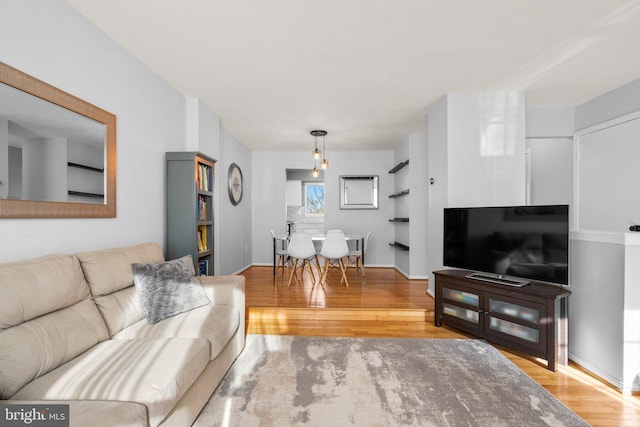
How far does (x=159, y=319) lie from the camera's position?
87.3 inches

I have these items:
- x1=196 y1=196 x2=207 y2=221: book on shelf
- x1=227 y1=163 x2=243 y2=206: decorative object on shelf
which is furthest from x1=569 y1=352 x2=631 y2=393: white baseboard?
x1=227 y1=163 x2=243 y2=206: decorative object on shelf

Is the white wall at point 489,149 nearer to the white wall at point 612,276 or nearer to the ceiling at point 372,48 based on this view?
the ceiling at point 372,48

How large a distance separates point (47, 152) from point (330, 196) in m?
5.12

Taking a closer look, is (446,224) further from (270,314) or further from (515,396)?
(270,314)

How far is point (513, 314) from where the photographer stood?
276cm

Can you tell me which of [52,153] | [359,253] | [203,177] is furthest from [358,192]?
[52,153]

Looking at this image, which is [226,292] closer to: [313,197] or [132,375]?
[132,375]

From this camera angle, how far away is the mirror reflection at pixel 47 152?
5.76 ft

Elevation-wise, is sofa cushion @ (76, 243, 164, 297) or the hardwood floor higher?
Result: sofa cushion @ (76, 243, 164, 297)

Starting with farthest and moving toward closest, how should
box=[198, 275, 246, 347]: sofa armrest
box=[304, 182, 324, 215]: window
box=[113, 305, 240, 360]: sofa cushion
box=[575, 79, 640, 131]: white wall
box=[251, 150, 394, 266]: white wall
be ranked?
box=[304, 182, 324, 215]: window → box=[251, 150, 394, 266]: white wall → box=[575, 79, 640, 131]: white wall → box=[198, 275, 246, 347]: sofa armrest → box=[113, 305, 240, 360]: sofa cushion

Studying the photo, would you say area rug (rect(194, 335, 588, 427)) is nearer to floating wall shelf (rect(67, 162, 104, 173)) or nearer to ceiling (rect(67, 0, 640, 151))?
floating wall shelf (rect(67, 162, 104, 173))

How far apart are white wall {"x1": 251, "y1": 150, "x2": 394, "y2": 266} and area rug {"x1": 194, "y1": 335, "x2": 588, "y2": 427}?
380 centimetres

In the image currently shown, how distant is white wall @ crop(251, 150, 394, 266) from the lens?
6695 mm

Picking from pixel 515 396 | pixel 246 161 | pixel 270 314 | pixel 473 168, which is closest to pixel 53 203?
pixel 270 314
